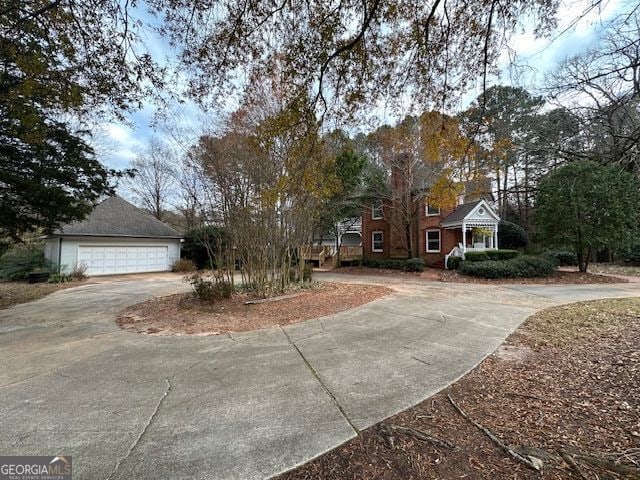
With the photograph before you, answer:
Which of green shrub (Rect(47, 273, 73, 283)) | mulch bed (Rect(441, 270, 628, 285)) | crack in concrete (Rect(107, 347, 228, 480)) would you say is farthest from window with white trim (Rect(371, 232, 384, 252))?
green shrub (Rect(47, 273, 73, 283))

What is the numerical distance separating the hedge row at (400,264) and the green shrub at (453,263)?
1.45 metres

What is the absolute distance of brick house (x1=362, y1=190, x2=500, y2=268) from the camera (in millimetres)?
16422

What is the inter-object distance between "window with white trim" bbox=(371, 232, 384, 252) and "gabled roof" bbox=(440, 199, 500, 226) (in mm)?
4082

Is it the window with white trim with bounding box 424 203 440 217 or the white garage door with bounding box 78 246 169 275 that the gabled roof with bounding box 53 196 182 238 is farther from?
the window with white trim with bounding box 424 203 440 217

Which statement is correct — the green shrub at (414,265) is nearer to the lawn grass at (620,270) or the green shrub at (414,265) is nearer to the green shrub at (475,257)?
the green shrub at (475,257)

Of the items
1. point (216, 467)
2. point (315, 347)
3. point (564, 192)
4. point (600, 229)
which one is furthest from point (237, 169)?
point (600, 229)

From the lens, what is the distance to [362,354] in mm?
3922

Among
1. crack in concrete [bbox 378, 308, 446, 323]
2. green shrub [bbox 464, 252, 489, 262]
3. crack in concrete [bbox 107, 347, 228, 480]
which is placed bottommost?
crack in concrete [bbox 107, 347, 228, 480]

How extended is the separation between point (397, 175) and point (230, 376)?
46.7 ft

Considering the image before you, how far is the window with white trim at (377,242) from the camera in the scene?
65.5 ft

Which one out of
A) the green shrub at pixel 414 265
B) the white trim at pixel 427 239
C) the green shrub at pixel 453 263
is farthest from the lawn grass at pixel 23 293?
the white trim at pixel 427 239

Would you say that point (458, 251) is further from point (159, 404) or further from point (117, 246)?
point (117, 246)

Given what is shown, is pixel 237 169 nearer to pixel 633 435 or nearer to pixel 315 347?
pixel 315 347

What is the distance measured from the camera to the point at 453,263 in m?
15.2
